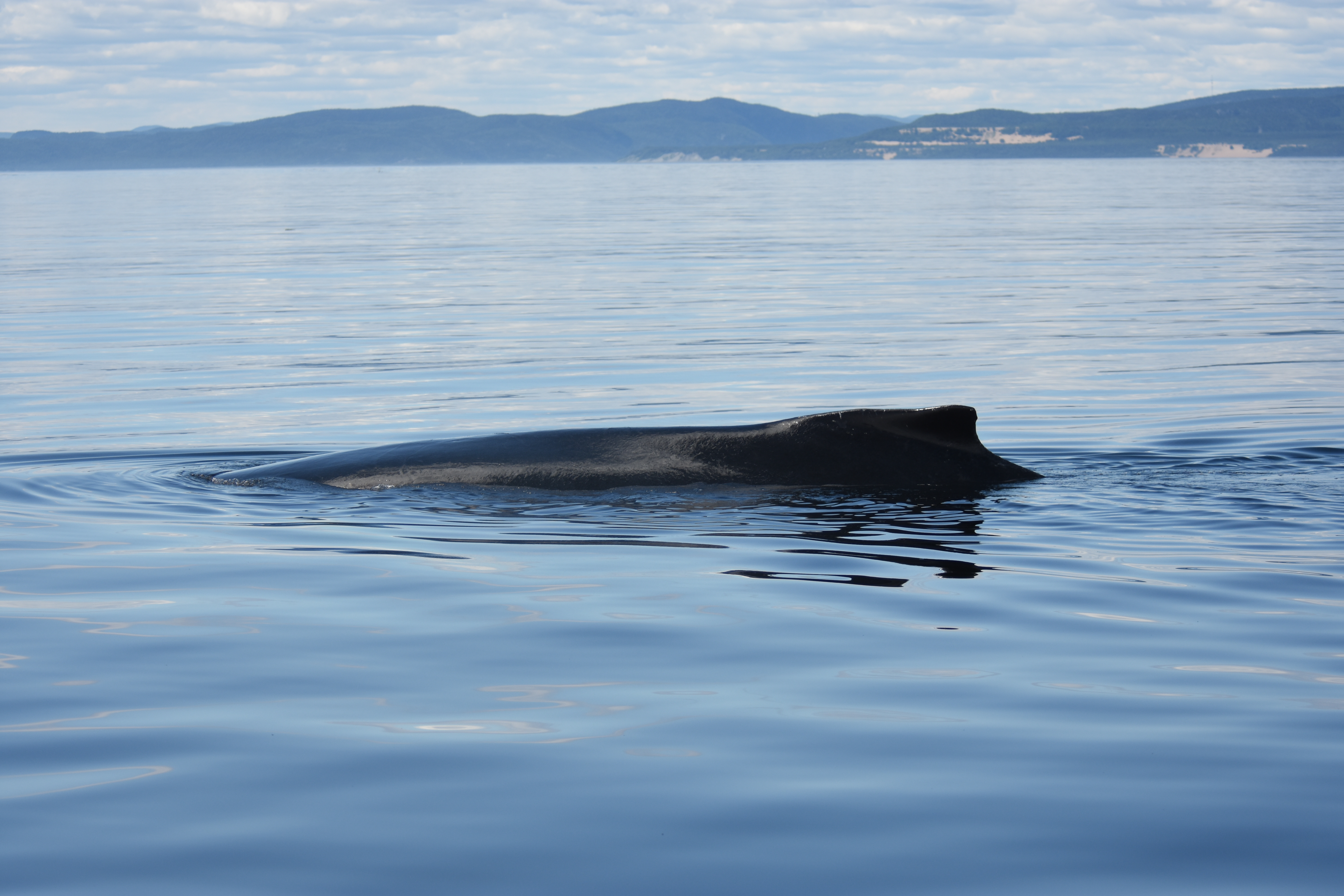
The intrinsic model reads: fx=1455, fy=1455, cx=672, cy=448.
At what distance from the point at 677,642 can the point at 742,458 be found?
3.29m

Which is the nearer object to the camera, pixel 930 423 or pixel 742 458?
pixel 930 423

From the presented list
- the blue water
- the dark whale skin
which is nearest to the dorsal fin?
the dark whale skin

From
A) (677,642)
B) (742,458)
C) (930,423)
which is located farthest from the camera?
(742,458)

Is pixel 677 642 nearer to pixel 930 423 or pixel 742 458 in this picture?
pixel 742 458

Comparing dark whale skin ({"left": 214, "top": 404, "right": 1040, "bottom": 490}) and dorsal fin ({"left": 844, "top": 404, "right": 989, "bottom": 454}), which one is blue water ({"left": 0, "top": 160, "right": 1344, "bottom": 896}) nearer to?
dark whale skin ({"left": 214, "top": 404, "right": 1040, "bottom": 490})

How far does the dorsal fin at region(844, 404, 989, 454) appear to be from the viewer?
990 centimetres

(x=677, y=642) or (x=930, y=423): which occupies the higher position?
(x=930, y=423)

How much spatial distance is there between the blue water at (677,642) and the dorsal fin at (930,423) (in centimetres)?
43

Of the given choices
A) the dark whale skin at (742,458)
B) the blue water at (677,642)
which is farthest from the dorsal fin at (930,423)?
the blue water at (677,642)

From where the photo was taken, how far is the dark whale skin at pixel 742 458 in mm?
9883

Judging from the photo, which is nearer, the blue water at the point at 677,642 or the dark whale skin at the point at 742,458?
the blue water at the point at 677,642

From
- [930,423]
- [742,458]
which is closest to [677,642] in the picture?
[742,458]

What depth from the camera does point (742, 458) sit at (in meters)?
10.1

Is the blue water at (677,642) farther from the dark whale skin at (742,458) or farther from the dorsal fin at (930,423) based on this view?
the dorsal fin at (930,423)
